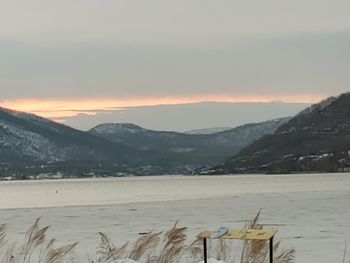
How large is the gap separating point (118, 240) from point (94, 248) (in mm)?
3032

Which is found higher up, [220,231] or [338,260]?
[220,231]

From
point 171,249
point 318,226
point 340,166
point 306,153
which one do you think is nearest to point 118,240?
point 318,226

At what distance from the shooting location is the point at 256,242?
30.6ft

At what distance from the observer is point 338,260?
48.9ft

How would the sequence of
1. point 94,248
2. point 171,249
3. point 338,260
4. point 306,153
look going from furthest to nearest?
1. point 306,153
2. point 94,248
3. point 338,260
4. point 171,249

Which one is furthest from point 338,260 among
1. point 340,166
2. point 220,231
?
point 340,166

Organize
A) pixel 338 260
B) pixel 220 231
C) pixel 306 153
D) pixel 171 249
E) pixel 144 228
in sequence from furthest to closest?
pixel 306 153 < pixel 144 228 < pixel 338 260 < pixel 171 249 < pixel 220 231

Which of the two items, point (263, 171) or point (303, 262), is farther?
point (263, 171)

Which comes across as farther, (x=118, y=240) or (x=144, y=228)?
(x=144, y=228)

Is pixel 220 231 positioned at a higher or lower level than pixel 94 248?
higher

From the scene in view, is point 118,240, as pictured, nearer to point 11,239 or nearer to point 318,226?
point 11,239

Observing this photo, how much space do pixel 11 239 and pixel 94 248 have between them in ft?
18.3

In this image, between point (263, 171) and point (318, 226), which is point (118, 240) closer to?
point (318, 226)

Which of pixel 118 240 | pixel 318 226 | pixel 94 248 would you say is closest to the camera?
pixel 94 248
